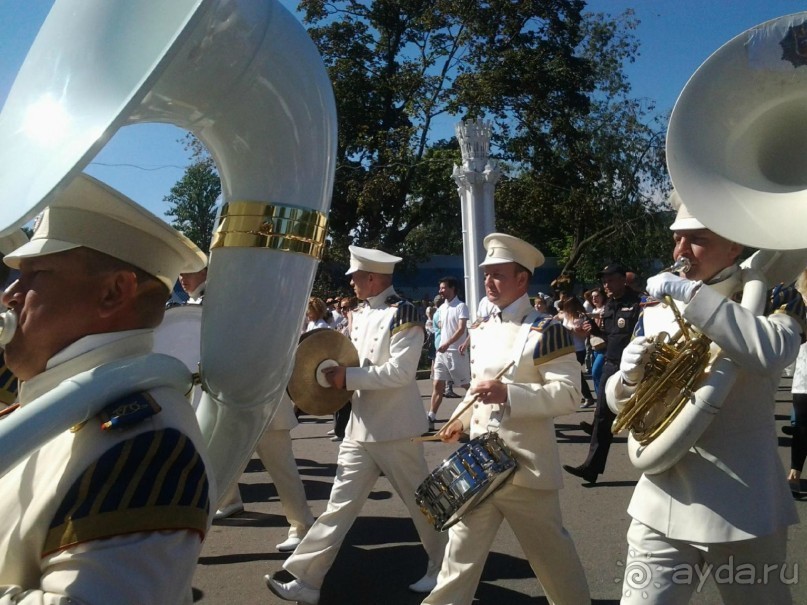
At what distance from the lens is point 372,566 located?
457cm

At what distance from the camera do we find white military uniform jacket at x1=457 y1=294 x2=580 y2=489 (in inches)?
132

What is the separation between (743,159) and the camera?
258 cm

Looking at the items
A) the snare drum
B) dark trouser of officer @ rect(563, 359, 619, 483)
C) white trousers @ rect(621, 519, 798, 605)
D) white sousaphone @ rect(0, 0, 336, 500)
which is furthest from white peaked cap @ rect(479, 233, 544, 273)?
dark trouser of officer @ rect(563, 359, 619, 483)

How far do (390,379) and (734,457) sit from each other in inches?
80.8

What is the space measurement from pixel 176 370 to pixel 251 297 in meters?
0.19

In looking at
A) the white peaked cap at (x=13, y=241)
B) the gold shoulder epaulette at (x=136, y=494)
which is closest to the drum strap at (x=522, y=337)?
the white peaked cap at (x=13, y=241)

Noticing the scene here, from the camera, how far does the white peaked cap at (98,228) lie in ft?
4.54

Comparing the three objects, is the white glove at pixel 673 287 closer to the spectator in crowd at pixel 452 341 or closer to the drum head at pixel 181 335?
the drum head at pixel 181 335

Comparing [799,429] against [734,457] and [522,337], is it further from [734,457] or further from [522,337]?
[734,457]

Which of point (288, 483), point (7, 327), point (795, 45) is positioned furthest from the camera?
point (288, 483)

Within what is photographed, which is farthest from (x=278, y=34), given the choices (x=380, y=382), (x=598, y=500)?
(x=598, y=500)

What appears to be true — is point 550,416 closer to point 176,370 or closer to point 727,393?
point 727,393

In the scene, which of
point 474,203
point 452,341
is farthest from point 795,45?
point 474,203

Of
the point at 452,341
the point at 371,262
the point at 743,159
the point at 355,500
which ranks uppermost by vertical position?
the point at 743,159
